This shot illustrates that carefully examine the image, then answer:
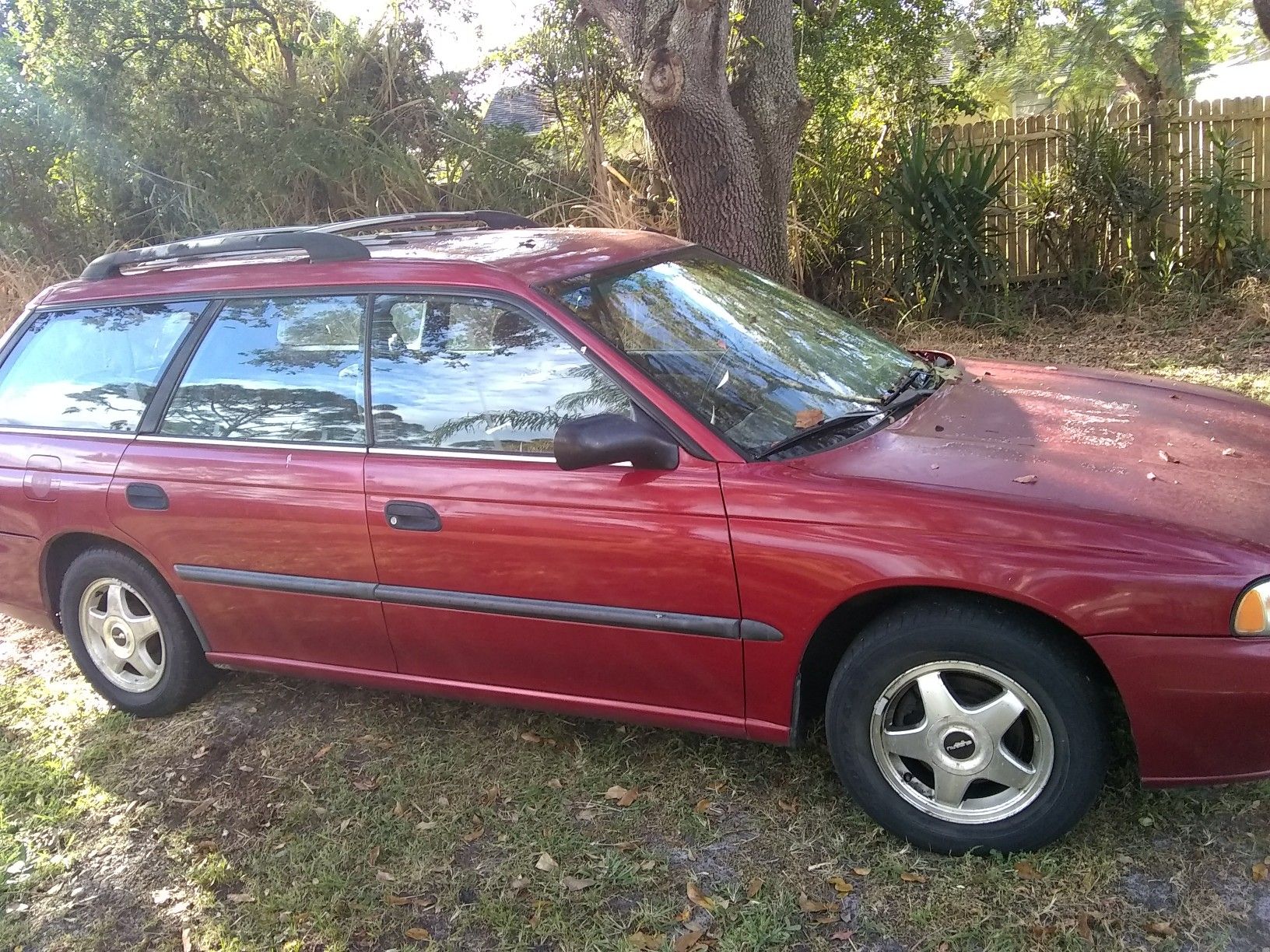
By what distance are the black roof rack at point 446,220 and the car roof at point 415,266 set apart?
0.28 metres

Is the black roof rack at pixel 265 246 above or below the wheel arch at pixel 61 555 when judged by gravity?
above

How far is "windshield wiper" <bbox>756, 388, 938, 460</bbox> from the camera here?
9.58 feet

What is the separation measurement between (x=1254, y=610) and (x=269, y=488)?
2787mm

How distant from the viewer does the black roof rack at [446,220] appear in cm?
434

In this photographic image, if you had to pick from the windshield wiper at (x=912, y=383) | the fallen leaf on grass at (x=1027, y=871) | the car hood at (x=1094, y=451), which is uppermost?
the windshield wiper at (x=912, y=383)

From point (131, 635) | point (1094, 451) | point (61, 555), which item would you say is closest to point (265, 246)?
point (61, 555)

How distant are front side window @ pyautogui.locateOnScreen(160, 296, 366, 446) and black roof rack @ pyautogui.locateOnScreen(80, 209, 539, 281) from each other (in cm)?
20

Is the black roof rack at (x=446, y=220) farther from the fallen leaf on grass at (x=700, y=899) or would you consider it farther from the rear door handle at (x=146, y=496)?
the fallen leaf on grass at (x=700, y=899)

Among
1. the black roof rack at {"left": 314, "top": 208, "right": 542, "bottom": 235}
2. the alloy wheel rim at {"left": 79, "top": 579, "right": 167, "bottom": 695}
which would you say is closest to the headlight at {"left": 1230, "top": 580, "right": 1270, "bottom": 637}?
the black roof rack at {"left": 314, "top": 208, "right": 542, "bottom": 235}

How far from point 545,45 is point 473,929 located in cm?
909

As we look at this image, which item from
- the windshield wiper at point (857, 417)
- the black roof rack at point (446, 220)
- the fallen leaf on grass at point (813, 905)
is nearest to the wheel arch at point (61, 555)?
the black roof rack at point (446, 220)

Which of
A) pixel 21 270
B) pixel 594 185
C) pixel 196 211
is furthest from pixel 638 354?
pixel 21 270

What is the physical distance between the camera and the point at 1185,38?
46.1ft

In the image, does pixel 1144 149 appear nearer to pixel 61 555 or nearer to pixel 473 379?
pixel 473 379
